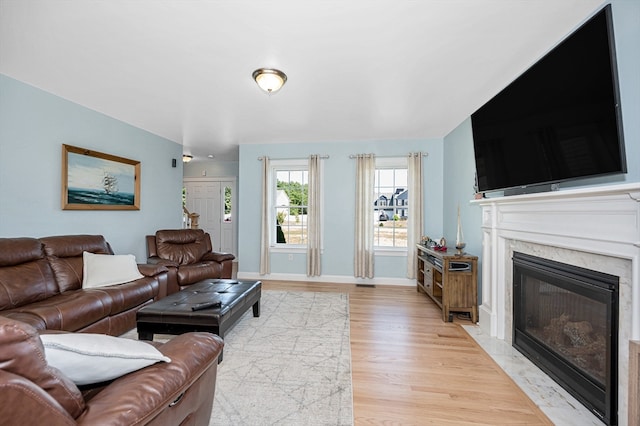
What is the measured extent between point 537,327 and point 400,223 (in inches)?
113

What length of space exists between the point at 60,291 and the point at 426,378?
342cm

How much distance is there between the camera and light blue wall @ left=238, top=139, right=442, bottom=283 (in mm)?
4898

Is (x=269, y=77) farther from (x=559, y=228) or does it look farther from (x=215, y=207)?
(x=215, y=207)

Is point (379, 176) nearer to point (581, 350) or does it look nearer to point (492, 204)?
point (492, 204)

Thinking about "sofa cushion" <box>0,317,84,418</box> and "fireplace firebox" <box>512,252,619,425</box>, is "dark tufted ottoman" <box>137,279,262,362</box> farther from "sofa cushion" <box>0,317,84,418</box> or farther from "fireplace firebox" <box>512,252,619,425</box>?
"fireplace firebox" <box>512,252,619,425</box>

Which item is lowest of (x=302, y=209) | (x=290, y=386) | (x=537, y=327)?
(x=290, y=386)

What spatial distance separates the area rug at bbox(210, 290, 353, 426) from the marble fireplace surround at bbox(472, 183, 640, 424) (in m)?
1.56

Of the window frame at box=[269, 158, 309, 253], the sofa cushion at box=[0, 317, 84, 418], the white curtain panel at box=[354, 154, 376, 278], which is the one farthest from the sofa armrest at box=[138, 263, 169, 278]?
the white curtain panel at box=[354, 154, 376, 278]

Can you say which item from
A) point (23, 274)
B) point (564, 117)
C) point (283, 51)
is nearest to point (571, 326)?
point (564, 117)

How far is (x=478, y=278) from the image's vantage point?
344 centimetres

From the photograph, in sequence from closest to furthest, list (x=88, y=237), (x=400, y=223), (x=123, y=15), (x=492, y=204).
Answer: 1. (x=123, y=15)
2. (x=492, y=204)
3. (x=88, y=237)
4. (x=400, y=223)

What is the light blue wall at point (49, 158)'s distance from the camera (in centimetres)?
279

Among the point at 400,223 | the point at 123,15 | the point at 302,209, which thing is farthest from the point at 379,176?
the point at 123,15

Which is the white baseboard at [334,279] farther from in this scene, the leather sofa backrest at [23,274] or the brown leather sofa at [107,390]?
the brown leather sofa at [107,390]
